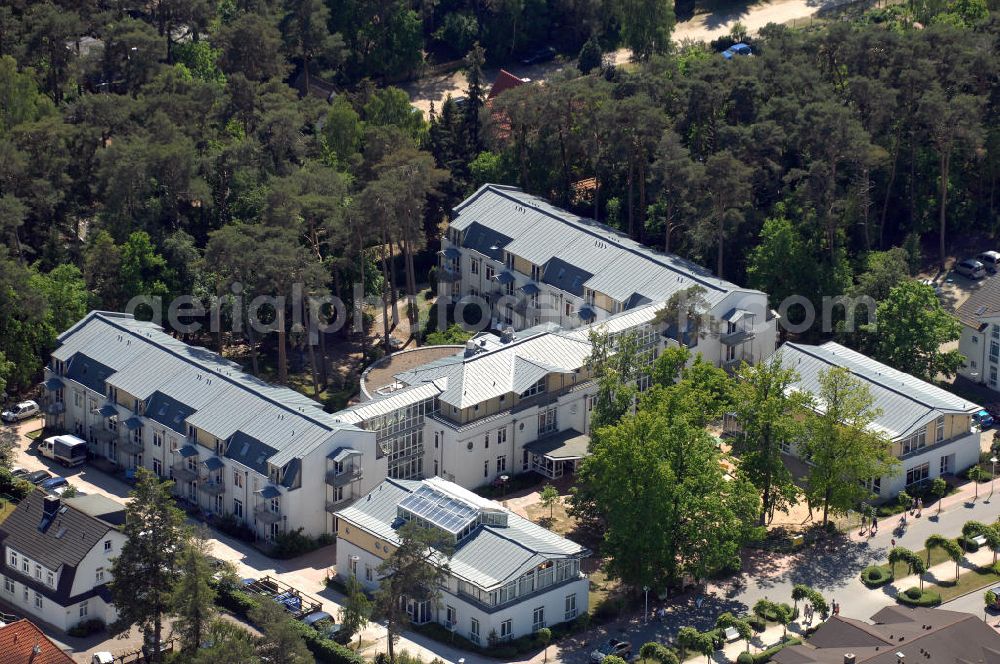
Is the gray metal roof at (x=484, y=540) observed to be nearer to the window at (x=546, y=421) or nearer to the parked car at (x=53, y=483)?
the window at (x=546, y=421)

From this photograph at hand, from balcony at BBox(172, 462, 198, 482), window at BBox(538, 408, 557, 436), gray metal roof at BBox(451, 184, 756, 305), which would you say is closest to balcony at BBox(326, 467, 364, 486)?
balcony at BBox(172, 462, 198, 482)

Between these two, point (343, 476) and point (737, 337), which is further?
point (737, 337)

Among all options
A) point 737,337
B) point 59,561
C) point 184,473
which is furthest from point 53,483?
point 737,337

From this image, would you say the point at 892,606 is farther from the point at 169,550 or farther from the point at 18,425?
the point at 18,425

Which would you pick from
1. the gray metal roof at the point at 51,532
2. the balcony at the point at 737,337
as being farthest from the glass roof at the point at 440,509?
the balcony at the point at 737,337

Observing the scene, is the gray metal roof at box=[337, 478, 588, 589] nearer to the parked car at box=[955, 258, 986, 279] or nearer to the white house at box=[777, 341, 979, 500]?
the white house at box=[777, 341, 979, 500]

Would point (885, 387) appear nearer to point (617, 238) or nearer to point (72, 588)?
point (617, 238)
